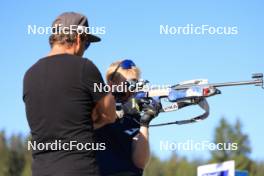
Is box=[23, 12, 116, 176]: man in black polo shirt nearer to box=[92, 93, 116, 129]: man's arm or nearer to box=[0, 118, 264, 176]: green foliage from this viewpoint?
box=[92, 93, 116, 129]: man's arm

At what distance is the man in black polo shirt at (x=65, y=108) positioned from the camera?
3570mm

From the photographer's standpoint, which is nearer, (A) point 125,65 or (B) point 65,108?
(B) point 65,108

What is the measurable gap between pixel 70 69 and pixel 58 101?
20 cm

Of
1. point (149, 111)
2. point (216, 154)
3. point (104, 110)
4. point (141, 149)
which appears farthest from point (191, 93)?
point (216, 154)

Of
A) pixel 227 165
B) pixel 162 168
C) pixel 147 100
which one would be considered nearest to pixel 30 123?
pixel 147 100

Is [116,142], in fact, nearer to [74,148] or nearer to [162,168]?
[74,148]

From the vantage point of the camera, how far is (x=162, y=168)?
39.3 meters

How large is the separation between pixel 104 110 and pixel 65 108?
23 centimetres

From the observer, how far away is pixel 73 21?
386cm

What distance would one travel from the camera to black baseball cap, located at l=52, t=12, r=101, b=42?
12.6 feet

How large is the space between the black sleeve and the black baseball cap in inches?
11.4
